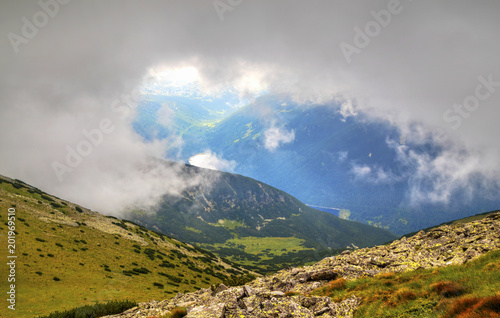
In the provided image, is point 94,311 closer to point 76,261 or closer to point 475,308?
point 76,261

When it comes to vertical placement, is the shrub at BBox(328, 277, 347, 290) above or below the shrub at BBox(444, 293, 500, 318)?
below

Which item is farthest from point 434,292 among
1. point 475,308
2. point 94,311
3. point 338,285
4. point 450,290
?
point 94,311

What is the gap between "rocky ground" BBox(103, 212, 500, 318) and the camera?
1773 centimetres

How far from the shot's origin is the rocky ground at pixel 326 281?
17734 millimetres

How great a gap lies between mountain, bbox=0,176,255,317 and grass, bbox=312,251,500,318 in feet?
86.6

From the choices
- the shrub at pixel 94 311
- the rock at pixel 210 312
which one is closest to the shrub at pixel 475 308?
the rock at pixel 210 312

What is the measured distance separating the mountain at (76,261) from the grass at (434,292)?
86.6 ft

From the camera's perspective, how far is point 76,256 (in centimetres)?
6744

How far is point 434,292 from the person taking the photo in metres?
16.2

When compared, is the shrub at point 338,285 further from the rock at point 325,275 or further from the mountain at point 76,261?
the mountain at point 76,261

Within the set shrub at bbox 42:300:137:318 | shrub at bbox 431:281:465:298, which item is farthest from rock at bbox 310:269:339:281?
shrub at bbox 42:300:137:318

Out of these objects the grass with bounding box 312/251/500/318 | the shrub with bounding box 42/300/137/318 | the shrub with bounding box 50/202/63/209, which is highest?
the shrub with bounding box 50/202/63/209

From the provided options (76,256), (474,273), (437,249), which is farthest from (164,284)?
(474,273)

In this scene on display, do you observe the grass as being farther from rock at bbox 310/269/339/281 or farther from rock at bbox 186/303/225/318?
rock at bbox 186/303/225/318
